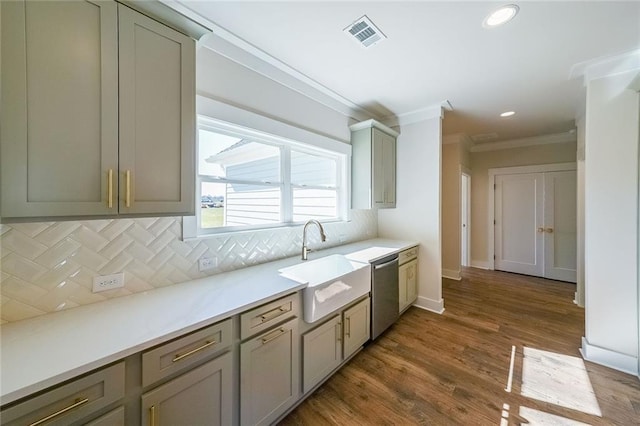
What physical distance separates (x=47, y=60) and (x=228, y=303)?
1.33m

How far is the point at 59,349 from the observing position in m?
0.94

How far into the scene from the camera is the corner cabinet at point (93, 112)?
0.96m

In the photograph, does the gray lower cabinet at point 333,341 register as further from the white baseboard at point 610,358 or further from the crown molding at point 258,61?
the crown molding at point 258,61

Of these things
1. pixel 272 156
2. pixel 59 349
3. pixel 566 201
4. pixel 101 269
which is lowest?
pixel 59 349

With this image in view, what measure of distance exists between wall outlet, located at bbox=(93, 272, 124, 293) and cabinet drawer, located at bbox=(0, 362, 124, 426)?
25.8 inches

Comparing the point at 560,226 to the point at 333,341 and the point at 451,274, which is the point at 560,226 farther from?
the point at 333,341

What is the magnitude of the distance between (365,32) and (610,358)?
348 cm

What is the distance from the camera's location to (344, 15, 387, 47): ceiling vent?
66.6 inches

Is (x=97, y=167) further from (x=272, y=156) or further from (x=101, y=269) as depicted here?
(x=272, y=156)

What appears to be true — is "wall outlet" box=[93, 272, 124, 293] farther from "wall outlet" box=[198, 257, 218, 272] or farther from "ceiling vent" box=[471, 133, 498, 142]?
"ceiling vent" box=[471, 133, 498, 142]

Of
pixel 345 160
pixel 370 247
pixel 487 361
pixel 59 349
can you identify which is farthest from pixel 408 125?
pixel 59 349

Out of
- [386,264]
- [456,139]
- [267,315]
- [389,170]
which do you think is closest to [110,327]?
[267,315]

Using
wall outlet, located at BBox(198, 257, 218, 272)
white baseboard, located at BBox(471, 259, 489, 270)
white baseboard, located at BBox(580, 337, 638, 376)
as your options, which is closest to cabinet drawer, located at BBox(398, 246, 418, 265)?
white baseboard, located at BBox(580, 337, 638, 376)

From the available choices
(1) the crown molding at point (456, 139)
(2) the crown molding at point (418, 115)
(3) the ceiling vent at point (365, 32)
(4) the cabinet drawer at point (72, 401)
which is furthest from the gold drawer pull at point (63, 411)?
(1) the crown molding at point (456, 139)
